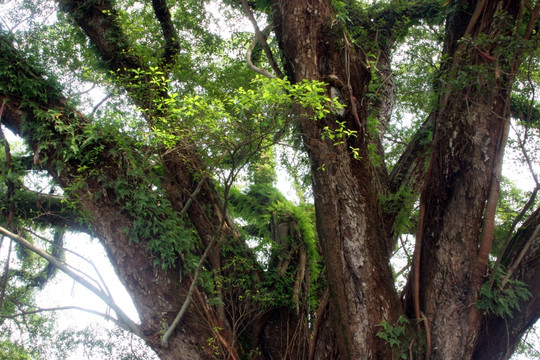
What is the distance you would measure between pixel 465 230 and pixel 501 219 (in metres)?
3.86

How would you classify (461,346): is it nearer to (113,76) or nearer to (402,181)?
(402,181)

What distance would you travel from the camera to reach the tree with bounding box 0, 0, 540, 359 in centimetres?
361

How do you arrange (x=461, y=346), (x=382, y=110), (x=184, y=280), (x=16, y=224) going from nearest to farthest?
1. (x=461, y=346)
2. (x=184, y=280)
3. (x=16, y=224)
4. (x=382, y=110)

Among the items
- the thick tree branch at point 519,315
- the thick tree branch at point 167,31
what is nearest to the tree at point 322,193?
the thick tree branch at point 519,315

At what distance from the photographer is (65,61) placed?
23.5ft

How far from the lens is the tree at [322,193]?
3605 millimetres

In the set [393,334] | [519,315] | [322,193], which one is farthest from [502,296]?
[322,193]

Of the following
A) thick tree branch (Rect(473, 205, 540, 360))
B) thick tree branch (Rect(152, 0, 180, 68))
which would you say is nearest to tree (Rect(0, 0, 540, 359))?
thick tree branch (Rect(473, 205, 540, 360))

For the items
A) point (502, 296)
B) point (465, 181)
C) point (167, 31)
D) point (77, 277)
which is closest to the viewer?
point (502, 296)

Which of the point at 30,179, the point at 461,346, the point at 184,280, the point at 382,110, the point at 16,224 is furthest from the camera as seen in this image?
the point at 382,110

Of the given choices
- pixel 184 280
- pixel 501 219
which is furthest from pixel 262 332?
pixel 501 219

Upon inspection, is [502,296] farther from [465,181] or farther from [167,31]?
[167,31]

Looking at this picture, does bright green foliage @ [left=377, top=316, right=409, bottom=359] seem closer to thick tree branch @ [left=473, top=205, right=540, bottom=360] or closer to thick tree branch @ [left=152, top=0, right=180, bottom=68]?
thick tree branch @ [left=473, top=205, right=540, bottom=360]

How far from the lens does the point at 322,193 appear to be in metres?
3.88
